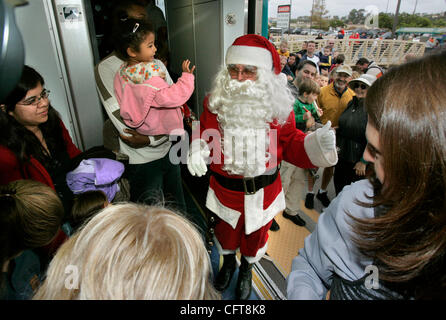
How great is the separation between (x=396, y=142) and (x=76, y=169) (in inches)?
70.1

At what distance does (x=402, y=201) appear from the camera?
25.5 inches

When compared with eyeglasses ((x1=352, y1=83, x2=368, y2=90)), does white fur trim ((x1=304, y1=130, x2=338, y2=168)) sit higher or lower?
lower

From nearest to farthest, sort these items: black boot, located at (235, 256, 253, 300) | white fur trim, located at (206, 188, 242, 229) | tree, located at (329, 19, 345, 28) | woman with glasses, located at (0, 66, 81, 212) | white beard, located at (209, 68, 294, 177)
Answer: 1. woman with glasses, located at (0, 66, 81, 212)
2. white beard, located at (209, 68, 294, 177)
3. white fur trim, located at (206, 188, 242, 229)
4. black boot, located at (235, 256, 253, 300)
5. tree, located at (329, 19, 345, 28)

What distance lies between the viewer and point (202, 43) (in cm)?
282

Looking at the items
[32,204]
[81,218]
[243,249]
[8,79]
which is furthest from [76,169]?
[8,79]

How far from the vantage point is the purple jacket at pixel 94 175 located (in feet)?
5.49

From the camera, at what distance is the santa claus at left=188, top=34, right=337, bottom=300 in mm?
1557

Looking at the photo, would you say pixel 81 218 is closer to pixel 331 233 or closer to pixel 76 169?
pixel 76 169

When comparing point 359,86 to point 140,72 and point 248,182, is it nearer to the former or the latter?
point 248,182

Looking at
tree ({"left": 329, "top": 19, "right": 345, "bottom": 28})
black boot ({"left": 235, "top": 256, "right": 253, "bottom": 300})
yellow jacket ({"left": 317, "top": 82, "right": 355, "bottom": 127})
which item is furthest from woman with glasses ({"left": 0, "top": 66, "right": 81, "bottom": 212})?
tree ({"left": 329, "top": 19, "right": 345, "bottom": 28})

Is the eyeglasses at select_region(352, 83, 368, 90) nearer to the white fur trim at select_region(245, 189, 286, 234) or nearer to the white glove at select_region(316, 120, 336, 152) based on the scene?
the white glove at select_region(316, 120, 336, 152)

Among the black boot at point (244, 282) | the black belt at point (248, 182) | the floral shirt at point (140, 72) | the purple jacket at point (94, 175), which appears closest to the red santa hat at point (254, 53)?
the floral shirt at point (140, 72)

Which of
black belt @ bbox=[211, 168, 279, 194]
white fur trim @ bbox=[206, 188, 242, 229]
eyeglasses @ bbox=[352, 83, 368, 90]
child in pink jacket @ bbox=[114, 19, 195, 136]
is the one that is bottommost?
white fur trim @ bbox=[206, 188, 242, 229]

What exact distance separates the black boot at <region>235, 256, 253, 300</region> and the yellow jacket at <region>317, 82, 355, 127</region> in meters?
2.00
